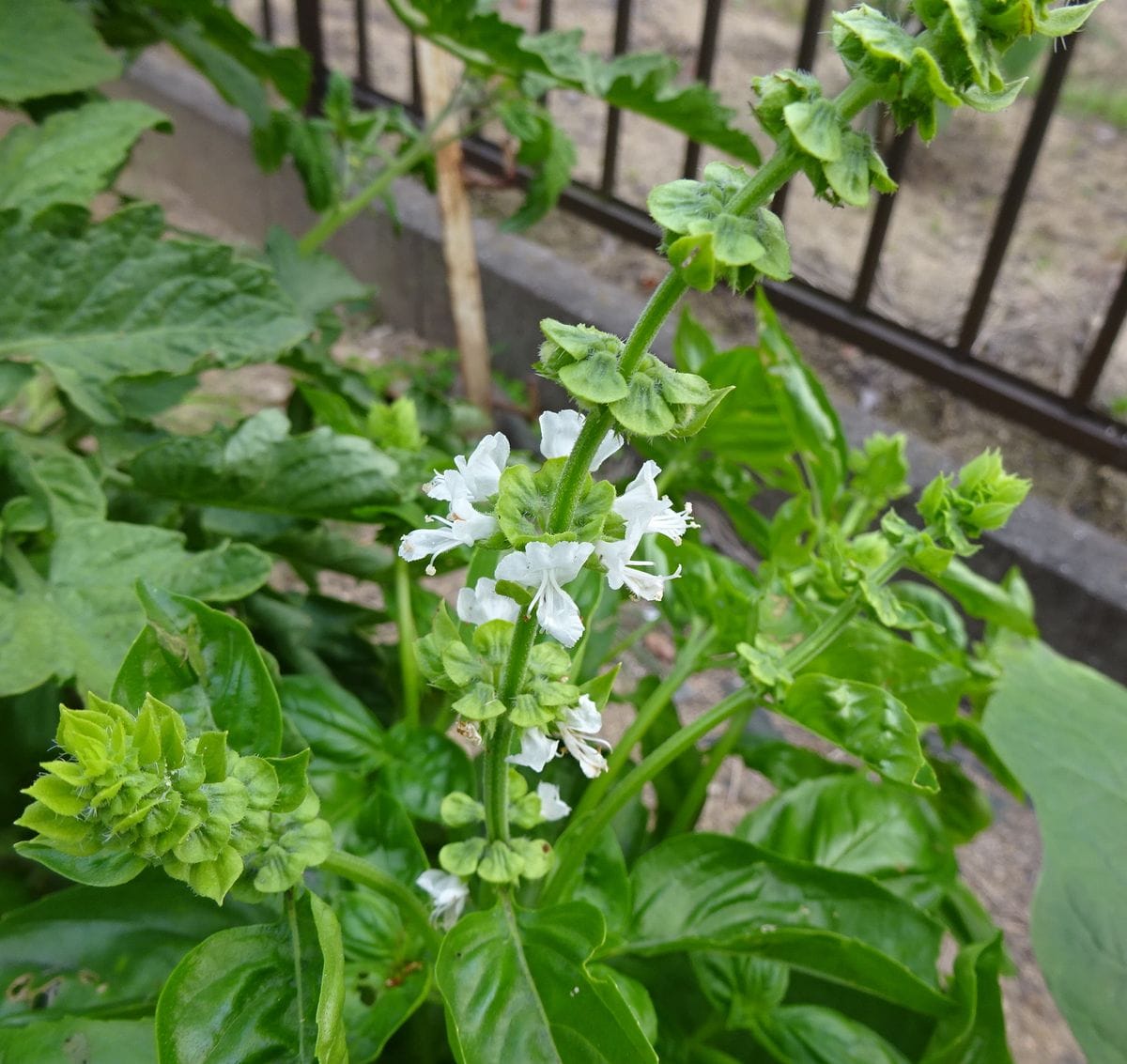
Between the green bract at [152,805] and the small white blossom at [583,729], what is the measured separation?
0.42ft

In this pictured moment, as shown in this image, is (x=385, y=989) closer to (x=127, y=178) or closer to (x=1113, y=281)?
(x=1113, y=281)

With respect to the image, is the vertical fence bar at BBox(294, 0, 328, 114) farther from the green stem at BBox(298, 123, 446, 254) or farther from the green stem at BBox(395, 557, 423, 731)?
the green stem at BBox(395, 557, 423, 731)

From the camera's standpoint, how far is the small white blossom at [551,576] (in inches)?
14.5

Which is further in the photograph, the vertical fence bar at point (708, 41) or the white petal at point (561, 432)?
the vertical fence bar at point (708, 41)

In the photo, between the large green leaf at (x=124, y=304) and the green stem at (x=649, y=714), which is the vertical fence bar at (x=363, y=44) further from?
the green stem at (x=649, y=714)

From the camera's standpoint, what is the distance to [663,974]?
715 millimetres

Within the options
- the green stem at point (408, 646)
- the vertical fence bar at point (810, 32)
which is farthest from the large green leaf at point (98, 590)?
the vertical fence bar at point (810, 32)

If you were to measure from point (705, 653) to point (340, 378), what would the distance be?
0.49 metres

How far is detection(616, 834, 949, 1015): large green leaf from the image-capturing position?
0.58 meters

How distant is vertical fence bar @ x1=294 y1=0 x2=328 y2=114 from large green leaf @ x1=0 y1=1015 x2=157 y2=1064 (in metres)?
1.82

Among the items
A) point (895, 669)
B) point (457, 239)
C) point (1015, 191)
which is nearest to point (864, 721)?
point (895, 669)

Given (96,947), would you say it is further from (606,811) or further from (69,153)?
(69,153)

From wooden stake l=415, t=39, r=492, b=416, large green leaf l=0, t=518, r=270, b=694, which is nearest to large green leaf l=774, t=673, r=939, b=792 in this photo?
large green leaf l=0, t=518, r=270, b=694

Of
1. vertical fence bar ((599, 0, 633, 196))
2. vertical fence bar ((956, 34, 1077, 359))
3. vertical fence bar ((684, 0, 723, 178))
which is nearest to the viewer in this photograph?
vertical fence bar ((956, 34, 1077, 359))
